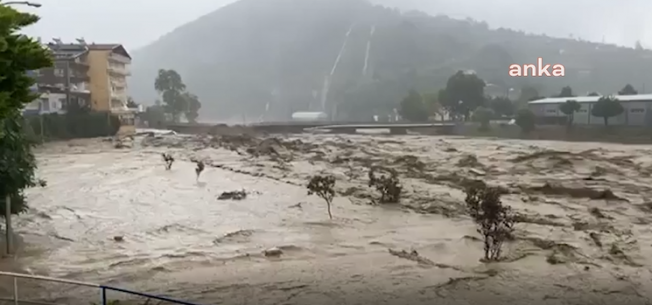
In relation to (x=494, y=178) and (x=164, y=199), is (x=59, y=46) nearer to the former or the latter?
(x=164, y=199)

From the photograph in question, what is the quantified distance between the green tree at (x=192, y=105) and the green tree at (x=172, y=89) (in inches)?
1.7

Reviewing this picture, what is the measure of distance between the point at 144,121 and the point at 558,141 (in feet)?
16.7

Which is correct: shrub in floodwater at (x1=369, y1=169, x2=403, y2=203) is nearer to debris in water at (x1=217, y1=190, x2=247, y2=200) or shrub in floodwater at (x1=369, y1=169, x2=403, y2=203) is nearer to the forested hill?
the forested hill

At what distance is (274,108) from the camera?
7074mm

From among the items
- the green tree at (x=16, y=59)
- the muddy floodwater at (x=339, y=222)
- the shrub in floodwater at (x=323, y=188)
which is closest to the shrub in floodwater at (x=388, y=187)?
the muddy floodwater at (x=339, y=222)

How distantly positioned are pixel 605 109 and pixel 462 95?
4.88 feet

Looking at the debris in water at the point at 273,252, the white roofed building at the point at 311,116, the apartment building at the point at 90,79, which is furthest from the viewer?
the white roofed building at the point at 311,116

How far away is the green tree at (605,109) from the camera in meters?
6.02

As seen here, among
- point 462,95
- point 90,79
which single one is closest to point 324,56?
point 462,95

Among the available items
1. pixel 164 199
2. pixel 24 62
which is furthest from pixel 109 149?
pixel 24 62

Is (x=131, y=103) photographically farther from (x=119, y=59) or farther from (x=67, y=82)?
(x=67, y=82)

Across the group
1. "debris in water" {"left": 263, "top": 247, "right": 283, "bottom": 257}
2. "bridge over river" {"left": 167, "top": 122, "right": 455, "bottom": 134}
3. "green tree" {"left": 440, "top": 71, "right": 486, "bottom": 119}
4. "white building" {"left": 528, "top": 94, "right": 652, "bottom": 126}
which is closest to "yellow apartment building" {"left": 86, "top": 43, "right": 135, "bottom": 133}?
"bridge over river" {"left": 167, "top": 122, "right": 455, "bottom": 134}

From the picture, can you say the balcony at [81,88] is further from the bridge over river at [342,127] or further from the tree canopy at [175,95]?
the bridge over river at [342,127]

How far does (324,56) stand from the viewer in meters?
7.16
